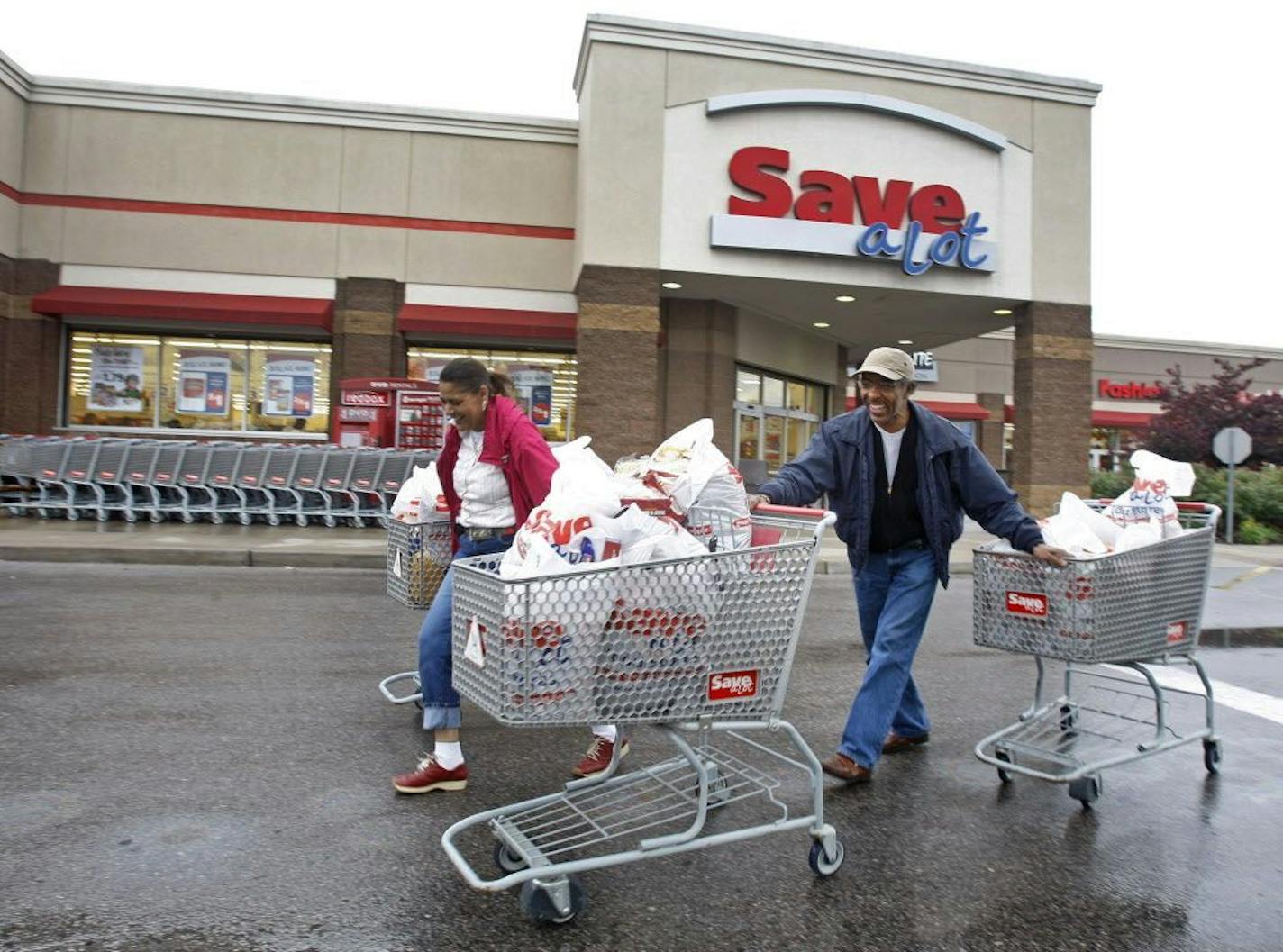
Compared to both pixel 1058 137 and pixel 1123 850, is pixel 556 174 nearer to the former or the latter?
pixel 1058 137

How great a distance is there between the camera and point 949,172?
61.7 feet

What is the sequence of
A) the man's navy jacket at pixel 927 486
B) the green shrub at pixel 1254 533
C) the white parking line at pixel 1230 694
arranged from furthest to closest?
1. the green shrub at pixel 1254 533
2. the white parking line at pixel 1230 694
3. the man's navy jacket at pixel 927 486

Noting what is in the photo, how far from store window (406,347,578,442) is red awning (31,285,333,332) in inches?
89.5

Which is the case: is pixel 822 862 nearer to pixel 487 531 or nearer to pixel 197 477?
pixel 487 531

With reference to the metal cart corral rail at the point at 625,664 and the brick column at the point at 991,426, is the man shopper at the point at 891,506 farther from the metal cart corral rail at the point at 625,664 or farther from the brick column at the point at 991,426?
the brick column at the point at 991,426

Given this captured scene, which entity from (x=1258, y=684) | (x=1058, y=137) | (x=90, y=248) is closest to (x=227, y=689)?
(x=1258, y=684)

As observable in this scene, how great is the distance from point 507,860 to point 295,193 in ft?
64.0

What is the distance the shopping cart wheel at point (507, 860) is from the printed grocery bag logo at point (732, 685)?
2.81ft

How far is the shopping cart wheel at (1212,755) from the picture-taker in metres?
4.55

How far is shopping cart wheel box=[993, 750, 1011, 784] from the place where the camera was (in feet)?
14.5

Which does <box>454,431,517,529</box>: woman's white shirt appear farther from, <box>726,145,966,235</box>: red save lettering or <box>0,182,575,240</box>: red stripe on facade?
<box>0,182,575,240</box>: red stripe on facade

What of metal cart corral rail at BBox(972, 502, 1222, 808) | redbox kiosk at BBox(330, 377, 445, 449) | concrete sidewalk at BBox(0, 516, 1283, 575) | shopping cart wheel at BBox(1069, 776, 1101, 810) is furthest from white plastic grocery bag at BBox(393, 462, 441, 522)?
redbox kiosk at BBox(330, 377, 445, 449)

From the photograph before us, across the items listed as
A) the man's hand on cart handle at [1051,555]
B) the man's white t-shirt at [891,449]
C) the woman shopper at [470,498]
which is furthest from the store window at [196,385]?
the man's hand on cart handle at [1051,555]

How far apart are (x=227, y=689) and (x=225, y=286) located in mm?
16398
